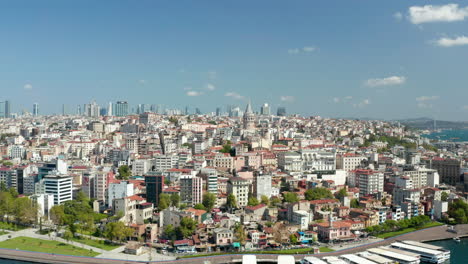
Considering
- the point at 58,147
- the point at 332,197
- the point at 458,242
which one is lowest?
the point at 458,242

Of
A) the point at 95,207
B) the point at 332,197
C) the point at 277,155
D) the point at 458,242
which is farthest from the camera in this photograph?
the point at 277,155

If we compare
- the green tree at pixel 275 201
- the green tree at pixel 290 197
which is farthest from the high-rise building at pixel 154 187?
the green tree at pixel 290 197

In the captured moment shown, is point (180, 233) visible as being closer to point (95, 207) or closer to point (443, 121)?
point (95, 207)

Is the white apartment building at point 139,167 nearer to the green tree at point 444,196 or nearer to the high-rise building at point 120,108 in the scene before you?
the green tree at point 444,196

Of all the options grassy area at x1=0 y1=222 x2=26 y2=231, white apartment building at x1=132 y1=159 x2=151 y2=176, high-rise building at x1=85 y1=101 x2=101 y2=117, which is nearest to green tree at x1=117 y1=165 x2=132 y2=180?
white apartment building at x1=132 y1=159 x2=151 y2=176

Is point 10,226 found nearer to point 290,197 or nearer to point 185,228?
point 185,228

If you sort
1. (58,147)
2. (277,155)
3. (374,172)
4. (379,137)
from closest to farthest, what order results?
(374,172) → (277,155) → (58,147) → (379,137)

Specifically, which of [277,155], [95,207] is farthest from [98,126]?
[95,207]
